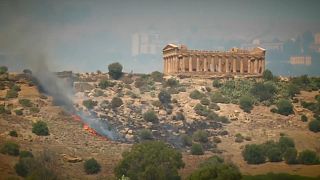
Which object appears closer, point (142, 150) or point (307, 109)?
point (142, 150)

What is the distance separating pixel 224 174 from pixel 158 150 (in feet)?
34.9

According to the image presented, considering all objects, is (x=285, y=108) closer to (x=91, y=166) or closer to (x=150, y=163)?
(x=150, y=163)

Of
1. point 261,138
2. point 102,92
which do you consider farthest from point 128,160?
point 102,92

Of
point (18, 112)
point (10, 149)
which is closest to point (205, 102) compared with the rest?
point (18, 112)

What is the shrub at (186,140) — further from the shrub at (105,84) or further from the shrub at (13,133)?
the shrub at (105,84)

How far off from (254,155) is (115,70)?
42.3 metres

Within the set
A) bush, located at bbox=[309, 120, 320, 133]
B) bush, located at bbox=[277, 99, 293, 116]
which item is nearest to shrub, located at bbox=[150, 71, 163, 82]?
bush, located at bbox=[277, 99, 293, 116]

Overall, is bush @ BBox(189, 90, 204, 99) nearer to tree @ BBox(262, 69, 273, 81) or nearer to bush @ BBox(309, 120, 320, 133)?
tree @ BBox(262, 69, 273, 81)

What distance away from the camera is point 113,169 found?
58906mm

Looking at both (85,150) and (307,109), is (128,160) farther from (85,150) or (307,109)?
(307,109)

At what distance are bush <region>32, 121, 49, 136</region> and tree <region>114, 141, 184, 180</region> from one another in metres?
12.7

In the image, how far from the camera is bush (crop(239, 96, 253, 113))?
286 feet

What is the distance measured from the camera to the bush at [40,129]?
2579 inches

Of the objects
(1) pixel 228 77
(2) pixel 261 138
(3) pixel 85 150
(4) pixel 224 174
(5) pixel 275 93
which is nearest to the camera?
(4) pixel 224 174
